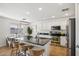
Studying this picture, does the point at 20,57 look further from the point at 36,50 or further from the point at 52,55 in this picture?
the point at 52,55

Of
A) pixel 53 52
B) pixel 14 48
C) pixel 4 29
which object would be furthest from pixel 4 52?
pixel 53 52

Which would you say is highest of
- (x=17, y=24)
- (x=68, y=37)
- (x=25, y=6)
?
(x=25, y=6)

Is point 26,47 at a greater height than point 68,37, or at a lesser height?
lesser

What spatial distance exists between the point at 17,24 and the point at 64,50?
0.97 m

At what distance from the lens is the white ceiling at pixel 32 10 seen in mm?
1395

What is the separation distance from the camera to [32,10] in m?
1.44

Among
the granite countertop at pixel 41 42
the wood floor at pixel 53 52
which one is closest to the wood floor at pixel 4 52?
the wood floor at pixel 53 52

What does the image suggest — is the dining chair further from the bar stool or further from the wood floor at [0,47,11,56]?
the wood floor at [0,47,11,56]

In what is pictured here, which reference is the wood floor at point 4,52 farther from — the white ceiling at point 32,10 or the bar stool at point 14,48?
the white ceiling at point 32,10

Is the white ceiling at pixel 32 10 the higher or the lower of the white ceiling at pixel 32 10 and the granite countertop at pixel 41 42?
the higher

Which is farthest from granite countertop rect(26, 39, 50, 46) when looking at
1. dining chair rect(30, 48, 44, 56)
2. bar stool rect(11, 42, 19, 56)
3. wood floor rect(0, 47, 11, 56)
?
wood floor rect(0, 47, 11, 56)

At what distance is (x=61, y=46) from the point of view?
143 centimetres

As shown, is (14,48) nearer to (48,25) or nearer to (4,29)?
(4,29)

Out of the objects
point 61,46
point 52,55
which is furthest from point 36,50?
point 61,46
